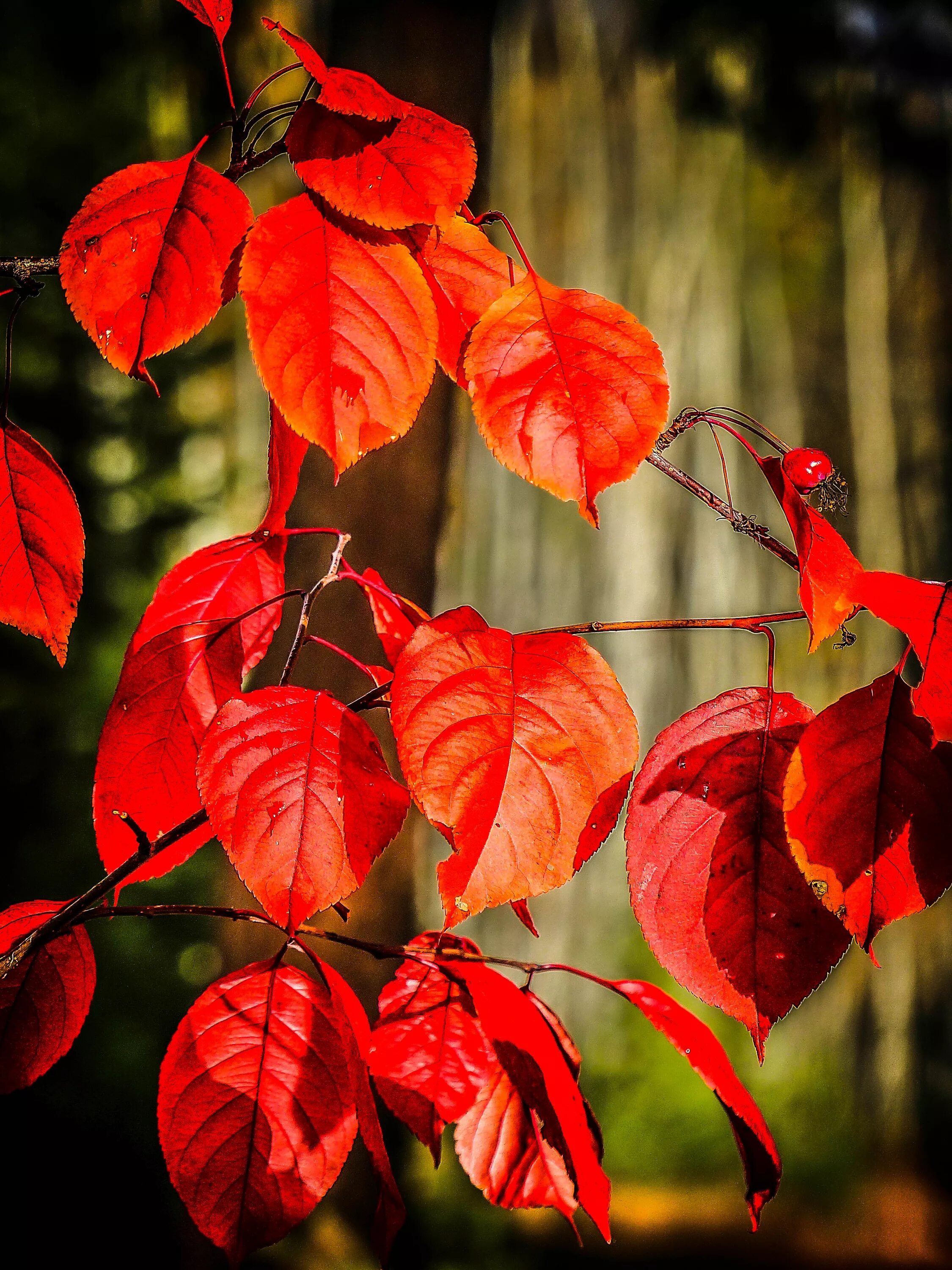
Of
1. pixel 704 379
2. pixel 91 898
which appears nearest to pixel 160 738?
pixel 91 898

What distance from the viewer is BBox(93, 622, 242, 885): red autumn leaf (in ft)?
1.13

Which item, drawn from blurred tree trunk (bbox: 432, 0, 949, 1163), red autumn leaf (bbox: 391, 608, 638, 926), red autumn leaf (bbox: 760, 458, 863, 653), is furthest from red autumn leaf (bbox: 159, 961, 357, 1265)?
blurred tree trunk (bbox: 432, 0, 949, 1163)

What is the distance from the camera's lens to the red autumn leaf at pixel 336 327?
0.27 m

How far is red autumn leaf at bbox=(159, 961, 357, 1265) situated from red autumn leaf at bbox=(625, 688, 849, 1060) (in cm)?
12

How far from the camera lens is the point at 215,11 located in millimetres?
304

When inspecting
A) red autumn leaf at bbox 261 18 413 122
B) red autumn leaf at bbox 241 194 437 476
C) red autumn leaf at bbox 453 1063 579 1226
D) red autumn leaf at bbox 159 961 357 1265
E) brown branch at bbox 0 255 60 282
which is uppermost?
red autumn leaf at bbox 261 18 413 122

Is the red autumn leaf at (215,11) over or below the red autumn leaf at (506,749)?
over

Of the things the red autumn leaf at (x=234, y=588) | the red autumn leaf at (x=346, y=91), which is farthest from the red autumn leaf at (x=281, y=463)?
the red autumn leaf at (x=346, y=91)

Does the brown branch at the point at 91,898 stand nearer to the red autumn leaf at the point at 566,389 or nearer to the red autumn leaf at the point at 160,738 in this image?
the red autumn leaf at the point at 160,738

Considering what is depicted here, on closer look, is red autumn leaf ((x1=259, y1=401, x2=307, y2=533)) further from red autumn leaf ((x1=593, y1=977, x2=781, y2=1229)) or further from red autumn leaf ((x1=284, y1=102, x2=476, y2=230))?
red autumn leaf ((x1=593, y1=977, x2=781, y2=1229))

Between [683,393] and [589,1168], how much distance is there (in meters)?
2.86

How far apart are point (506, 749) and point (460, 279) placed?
0.53 feet

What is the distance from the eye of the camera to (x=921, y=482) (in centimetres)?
317

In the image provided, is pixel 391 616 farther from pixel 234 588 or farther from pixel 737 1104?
pixel 737 1104
